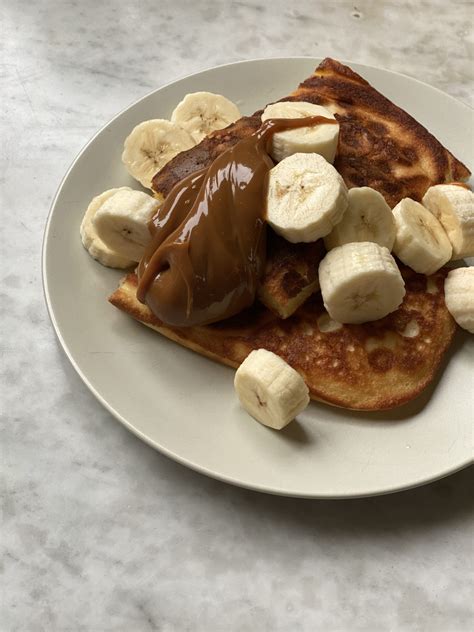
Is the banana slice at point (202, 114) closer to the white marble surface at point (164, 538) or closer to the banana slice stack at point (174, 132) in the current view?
the banana slice stack at point (174, 132)

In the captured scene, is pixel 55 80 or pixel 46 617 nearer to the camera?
pixel 46 617

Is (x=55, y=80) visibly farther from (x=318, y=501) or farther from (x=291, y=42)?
(x=318, y=501)

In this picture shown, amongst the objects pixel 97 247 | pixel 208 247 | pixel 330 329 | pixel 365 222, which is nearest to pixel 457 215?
pixel 365 222

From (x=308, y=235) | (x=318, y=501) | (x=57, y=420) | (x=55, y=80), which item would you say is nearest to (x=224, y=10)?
(x=55, y=80)

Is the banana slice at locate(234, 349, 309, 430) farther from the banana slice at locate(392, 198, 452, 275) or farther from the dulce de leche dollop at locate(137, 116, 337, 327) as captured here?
the banana slice at locate(392, 198, 452, 275)

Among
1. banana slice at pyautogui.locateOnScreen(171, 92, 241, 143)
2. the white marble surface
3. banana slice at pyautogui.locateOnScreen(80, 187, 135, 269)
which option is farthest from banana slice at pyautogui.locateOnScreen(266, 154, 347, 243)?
the white marble surface

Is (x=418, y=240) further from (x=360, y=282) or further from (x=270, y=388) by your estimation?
(x=270, y=388)
